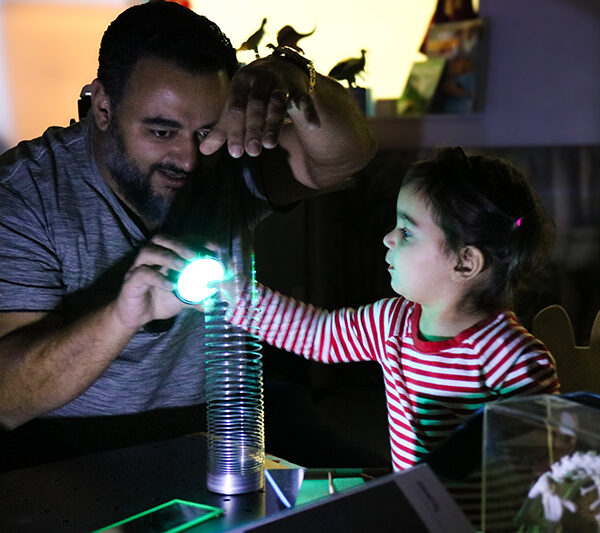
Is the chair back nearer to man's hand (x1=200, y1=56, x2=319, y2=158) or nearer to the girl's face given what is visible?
the girl's face

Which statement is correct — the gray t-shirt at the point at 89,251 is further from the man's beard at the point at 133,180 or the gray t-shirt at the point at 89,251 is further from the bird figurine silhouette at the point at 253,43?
the bird figurine silhouette at the point at 253,43

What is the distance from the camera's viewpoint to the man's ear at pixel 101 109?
63.1 inches

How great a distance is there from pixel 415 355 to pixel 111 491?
0.48 m

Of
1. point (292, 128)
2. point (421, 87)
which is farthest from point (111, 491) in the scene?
point (421, 87)

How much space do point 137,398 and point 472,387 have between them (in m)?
0.69

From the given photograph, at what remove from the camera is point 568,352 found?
128cm

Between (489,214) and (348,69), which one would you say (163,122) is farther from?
(489,214)

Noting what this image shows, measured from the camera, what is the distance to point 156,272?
108 cm

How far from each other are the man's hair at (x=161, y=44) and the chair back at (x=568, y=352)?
79 cm

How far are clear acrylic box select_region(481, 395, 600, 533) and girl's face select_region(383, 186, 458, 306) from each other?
519 mm

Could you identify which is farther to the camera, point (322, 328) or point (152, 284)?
point (322, 328)

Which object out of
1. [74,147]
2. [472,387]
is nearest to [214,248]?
[472,387]

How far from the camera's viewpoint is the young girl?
112 centimetres

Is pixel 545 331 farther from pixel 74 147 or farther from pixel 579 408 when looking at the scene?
pixel 74 147
